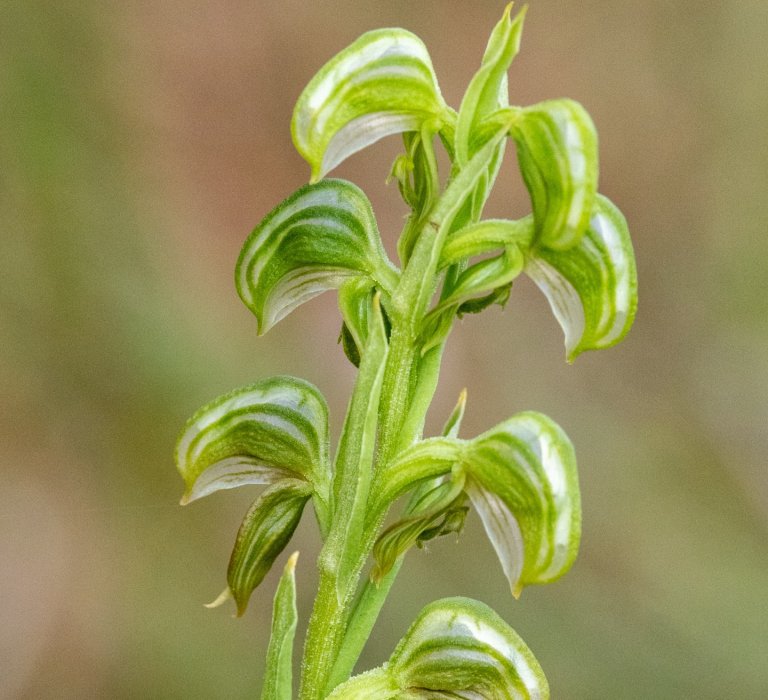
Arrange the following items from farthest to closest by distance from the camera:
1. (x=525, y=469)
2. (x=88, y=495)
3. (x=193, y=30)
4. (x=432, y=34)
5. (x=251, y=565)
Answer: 1. (x=432, y=34)
2. (x=193, y=30)
3. (x=88, y=495)
4. (x=251, y=565)
5. (x=525, y=469)

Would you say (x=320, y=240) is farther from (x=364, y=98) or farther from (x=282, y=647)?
(x=282, y=647)

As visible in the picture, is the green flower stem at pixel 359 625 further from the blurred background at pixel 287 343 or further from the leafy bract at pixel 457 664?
the blurred background at pixel 287 343

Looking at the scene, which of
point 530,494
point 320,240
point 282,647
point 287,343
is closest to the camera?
point 530,494

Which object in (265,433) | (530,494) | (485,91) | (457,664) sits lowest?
(457,664)

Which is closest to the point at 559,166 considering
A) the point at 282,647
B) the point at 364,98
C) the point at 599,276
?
the point at 599,276

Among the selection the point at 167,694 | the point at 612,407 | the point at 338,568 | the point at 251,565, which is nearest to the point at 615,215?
the point at 338,568

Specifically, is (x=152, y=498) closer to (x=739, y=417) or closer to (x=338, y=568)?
(x=739, y=417)

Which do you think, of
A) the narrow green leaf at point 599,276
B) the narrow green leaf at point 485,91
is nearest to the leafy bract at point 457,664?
the narrow green leaf at point 599,276
